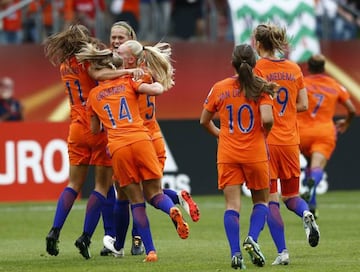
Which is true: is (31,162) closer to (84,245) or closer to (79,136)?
(79,136)

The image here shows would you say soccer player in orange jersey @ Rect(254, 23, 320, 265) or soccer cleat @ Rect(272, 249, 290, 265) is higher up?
soccer player in orange jersey @ Rect(254, 23, 320, 265)

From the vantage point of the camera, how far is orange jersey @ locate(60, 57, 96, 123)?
42.8 feet

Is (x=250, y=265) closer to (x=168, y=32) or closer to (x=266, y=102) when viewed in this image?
(x=266, y=102)

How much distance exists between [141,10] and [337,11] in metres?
4.47

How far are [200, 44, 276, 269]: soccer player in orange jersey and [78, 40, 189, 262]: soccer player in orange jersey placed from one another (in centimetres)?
70

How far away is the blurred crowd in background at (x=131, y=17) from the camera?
983 inches

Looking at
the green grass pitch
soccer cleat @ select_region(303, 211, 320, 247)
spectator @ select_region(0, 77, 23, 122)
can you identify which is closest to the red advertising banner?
the green grass pitch

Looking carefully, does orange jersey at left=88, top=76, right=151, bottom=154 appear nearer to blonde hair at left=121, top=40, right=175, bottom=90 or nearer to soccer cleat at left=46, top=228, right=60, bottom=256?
blonde hair at left=121, top=40, right=175, bottom=90

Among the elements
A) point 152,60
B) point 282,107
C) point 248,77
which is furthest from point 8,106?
point 248,77

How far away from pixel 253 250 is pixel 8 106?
13702 millimetres

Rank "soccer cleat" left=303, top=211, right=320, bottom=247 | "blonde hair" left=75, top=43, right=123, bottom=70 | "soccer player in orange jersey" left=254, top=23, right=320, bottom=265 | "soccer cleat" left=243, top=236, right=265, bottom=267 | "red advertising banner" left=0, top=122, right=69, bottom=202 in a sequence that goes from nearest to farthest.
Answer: "soccer cleat" left=243, top=236, right=265, bottom=267 < "soccer cleat" left=303, top=211, right=320, bottom=247 < "soccer player in orange jersey" left=254, top=23, right=320, bottom=265 < "blonde hair" left=75, top=43, right=123, bottom=70 < "red advertising banner" left=0, top=122, right=69, bottom=202

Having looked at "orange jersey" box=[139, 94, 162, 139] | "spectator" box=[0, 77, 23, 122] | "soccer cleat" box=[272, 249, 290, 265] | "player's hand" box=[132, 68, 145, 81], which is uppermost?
"player's hand" box=[132, 68, 145, 81]

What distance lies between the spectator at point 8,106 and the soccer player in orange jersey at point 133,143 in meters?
12.0

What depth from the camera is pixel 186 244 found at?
14.7 meters
